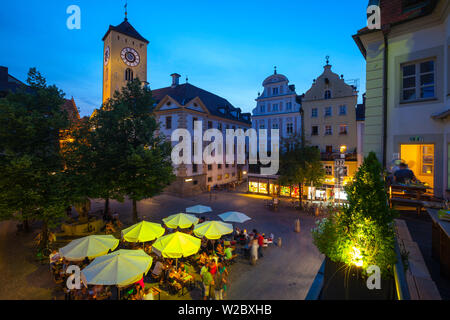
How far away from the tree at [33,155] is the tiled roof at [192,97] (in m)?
19.1

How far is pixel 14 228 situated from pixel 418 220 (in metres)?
27.2

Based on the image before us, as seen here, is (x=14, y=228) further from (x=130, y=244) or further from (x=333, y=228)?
(x=333, y=228)

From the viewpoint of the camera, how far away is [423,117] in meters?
8.10

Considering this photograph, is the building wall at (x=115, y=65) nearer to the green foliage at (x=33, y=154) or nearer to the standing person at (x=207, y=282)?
the green foliage at (x=33, y=154)

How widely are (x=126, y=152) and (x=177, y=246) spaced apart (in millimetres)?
8734

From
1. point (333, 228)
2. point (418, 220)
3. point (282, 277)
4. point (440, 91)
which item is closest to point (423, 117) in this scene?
point (440, 91)

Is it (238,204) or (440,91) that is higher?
(440,91)

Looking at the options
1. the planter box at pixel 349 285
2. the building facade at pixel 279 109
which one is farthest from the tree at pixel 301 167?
the planter box at pixel 349 285

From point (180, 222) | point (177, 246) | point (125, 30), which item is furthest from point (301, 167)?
point (125, 30)

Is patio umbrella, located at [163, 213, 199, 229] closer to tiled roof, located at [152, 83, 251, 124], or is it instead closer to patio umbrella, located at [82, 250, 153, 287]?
patio umbrella, located at [82, 250, 153, 287]

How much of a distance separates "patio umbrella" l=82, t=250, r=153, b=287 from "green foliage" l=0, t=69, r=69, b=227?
5605mm

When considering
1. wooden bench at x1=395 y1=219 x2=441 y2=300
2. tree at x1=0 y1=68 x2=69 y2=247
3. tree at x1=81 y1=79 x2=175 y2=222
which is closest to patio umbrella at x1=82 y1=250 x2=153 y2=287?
tree at x1=0 y1=68 x2=69 y2=247

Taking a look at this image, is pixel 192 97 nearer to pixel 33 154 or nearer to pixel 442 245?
pixel 33 154

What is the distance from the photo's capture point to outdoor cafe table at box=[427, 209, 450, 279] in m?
5.02
